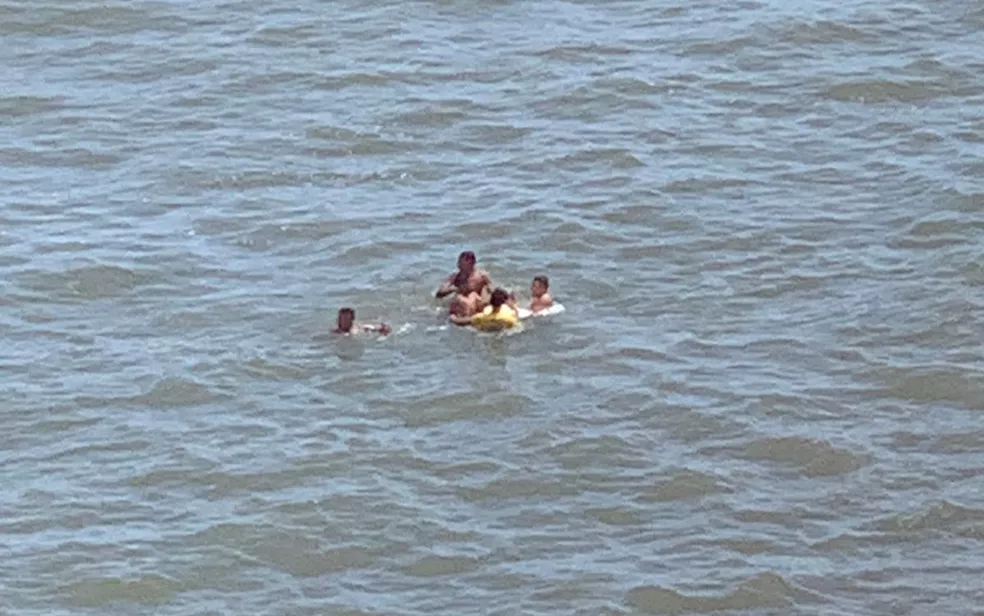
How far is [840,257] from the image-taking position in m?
28.1

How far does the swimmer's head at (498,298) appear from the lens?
26.2 m

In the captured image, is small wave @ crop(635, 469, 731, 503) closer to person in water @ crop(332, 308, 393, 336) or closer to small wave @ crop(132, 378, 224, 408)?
person in water @ crop(332, 308, 393, 336)

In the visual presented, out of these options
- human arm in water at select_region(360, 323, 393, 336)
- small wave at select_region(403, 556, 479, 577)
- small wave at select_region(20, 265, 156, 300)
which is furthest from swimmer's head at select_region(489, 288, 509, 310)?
small wave at select_region(403, 556, 479, 577)

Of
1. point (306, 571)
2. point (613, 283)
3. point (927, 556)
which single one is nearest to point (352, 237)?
point (613, 283)

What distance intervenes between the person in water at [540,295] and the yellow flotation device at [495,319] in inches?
12.1

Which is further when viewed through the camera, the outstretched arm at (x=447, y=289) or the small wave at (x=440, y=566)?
the outstretched arm at (x=447, y=289)

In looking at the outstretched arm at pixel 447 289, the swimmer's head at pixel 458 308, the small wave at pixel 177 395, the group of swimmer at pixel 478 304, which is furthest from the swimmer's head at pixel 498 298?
the small wave at pixel 177 395

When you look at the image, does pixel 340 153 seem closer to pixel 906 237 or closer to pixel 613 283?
pixel 613 283

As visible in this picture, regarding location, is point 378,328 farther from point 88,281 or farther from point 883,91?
point 883,91

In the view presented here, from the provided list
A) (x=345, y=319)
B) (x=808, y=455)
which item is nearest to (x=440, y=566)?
(x=808, y=455)

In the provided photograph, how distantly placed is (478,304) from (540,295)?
0.73m

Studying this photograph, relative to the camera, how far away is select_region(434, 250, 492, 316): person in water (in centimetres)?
2656

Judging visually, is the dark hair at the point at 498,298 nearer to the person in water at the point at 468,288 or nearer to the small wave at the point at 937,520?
the person in water at the point at 468,288

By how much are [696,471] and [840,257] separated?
18.8 feet
